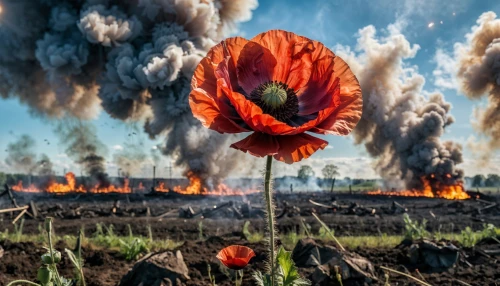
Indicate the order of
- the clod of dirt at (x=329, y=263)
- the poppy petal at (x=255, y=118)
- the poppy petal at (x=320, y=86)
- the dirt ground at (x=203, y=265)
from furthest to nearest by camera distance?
the dirt ground at (x=203, y=265)
the clod of dirt at (x=329, y=263)
the poppy petal at (x=320, y=86)
the poppy petal at (x=255, y=118)

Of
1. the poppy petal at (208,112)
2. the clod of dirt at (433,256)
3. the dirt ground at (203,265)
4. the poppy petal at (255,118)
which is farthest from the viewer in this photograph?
the clod of dirt at (433,256)

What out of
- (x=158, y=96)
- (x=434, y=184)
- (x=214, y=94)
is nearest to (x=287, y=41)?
(x=214, y=94)

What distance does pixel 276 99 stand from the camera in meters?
1.47

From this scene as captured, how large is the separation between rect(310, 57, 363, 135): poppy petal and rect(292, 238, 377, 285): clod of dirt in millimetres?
1796

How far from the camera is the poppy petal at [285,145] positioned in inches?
55.4

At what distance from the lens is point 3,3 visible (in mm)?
47469

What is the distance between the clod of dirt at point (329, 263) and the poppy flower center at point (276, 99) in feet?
5.89

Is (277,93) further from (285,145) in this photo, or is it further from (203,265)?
(203,265)

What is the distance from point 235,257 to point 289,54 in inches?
31.5

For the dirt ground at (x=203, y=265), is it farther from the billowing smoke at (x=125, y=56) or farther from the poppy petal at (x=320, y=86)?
the billowing smoke at (x=125, y=56)

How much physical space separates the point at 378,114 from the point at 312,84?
53.3 m

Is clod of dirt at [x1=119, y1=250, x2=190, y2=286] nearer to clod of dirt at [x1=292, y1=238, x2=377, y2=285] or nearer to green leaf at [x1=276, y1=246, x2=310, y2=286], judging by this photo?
clod of dirt at [x1=292, y1=238, x2=377, y2=285]

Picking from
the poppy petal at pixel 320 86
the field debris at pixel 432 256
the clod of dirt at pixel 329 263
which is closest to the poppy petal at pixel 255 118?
the poppy petal at pixel 320 86

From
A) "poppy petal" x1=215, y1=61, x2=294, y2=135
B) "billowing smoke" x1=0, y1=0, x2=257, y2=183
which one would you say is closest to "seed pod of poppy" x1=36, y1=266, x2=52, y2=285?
"poppy petal" x1=215, y1=61, x2=294, y2=135
